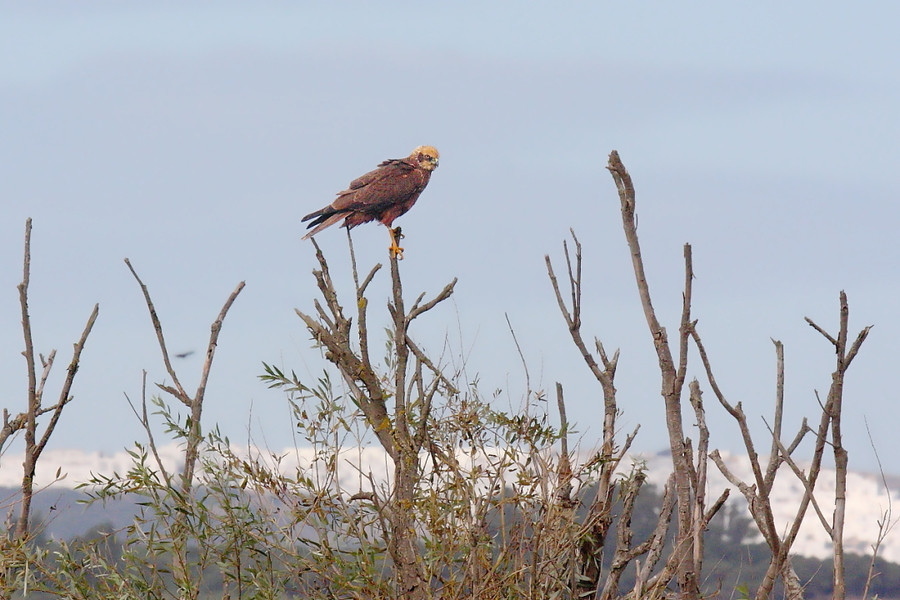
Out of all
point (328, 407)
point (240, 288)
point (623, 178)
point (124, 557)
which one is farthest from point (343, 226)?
point (623, 178)

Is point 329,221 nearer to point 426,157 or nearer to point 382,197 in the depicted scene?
point 382,197

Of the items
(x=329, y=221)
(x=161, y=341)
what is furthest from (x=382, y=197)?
(x=161, y=341)

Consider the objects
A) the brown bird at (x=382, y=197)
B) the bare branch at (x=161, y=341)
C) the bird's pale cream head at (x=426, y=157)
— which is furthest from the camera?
the bird's pale cream head at (x=426, y=157)

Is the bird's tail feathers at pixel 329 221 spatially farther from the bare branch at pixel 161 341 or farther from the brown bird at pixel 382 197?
the bare branch at pixel 161 341

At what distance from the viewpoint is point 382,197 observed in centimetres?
744

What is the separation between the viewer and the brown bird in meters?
7.28

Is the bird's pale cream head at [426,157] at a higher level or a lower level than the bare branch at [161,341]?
higher

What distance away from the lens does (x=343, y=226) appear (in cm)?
736

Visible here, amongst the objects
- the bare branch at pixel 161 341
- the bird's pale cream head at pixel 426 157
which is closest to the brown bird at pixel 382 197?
the bird's pale cream head at pixel 426 157

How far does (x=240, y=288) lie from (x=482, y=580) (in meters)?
3.05

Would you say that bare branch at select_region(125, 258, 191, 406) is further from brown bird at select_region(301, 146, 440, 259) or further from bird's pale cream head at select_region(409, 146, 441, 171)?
bird's pale cream head at select_region(409, 146, 441, 171)

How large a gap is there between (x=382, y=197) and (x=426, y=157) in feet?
3.06

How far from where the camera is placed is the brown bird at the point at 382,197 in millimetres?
7277

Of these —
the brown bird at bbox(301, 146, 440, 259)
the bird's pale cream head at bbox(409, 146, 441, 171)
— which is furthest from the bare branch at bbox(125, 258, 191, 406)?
the bird's pale cream head at bbox(409, 146, 441, 171)
